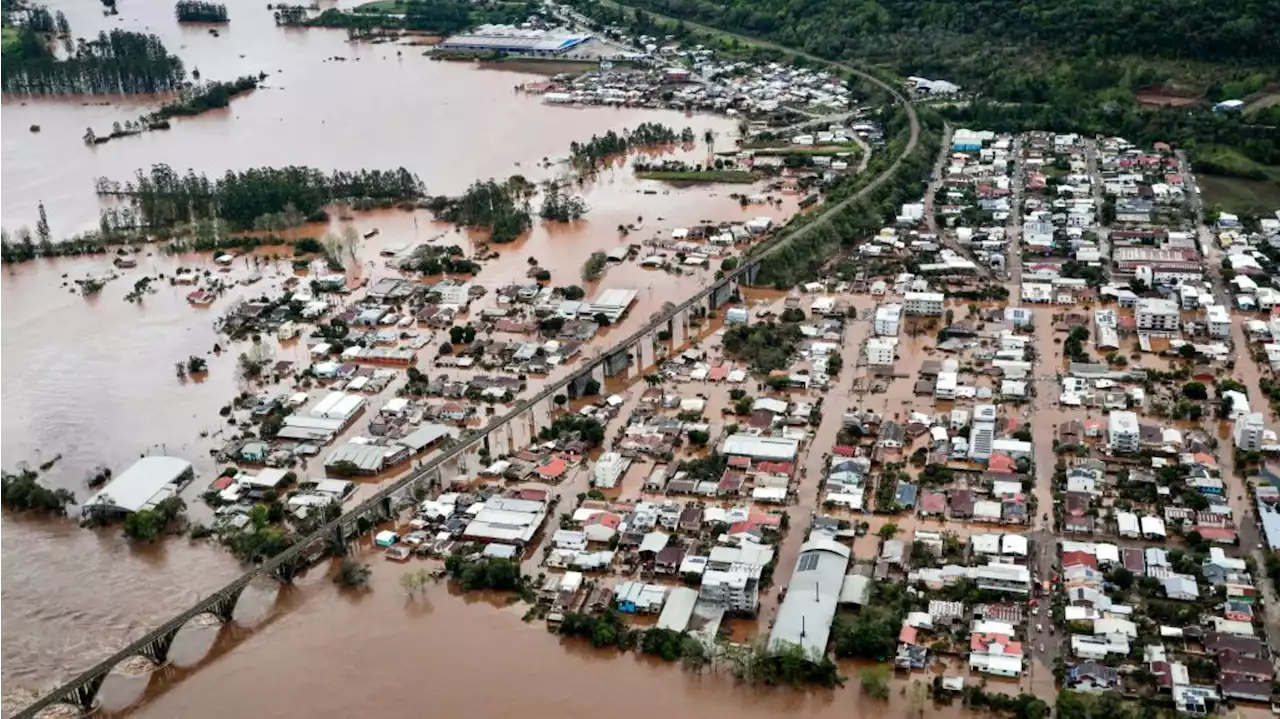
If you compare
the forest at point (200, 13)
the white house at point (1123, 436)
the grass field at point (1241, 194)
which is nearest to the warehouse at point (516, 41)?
the forest at point (200, 13)

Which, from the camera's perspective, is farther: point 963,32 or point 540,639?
point 963,32

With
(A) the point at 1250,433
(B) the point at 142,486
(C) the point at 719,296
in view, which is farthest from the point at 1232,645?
(B) the point at 142,486

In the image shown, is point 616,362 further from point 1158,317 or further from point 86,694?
point 86,694

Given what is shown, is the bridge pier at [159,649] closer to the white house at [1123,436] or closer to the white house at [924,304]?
the white house at [1123,436]

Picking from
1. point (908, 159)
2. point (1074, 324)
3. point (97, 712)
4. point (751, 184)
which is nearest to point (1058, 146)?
point (908, 159)

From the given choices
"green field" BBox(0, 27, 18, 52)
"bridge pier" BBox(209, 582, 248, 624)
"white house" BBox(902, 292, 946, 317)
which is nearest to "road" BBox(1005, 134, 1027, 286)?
"white house" BBox(902, 292, 946, 317)

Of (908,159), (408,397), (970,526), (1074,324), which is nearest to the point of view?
(970,526)

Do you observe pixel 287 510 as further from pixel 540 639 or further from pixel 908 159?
pixel 908 159
